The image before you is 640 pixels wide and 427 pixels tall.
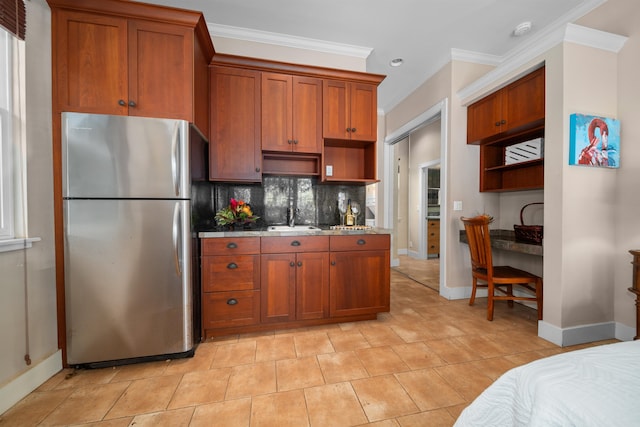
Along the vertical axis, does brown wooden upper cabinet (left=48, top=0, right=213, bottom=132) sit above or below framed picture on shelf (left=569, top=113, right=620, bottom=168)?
above

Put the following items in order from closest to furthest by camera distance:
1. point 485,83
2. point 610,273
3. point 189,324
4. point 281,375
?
point 281,375 → point 189,324 → point 610,273 → point 485,83

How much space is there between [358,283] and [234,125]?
6.32 feet

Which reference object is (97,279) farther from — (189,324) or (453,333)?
(453,333)

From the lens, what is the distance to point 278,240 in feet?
7.17

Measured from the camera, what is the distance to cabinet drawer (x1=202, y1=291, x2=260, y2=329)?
2.09m

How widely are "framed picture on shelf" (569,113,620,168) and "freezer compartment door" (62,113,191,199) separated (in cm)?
303

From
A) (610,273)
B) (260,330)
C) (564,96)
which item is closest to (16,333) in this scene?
(260,330)

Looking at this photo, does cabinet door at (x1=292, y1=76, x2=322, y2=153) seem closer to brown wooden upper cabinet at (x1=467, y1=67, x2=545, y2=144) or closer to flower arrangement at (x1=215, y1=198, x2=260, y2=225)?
flower arrangement at (x1=215, y1=198, x2=260, y2=225)

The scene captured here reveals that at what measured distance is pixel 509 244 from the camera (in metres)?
2.52

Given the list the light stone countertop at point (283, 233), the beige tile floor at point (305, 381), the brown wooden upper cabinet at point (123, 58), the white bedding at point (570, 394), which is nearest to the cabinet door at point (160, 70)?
the brown wooden upper cabinet at point (123, 58)

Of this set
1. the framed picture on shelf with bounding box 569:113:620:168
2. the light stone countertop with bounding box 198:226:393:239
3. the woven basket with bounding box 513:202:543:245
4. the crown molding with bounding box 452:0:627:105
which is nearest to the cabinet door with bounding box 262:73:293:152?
the light stone countertop with bounding box 198:226:393:239

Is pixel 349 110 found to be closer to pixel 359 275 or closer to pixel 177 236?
pixel 359 275

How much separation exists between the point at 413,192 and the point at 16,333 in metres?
6.05

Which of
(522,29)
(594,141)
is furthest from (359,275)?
(522,29)
